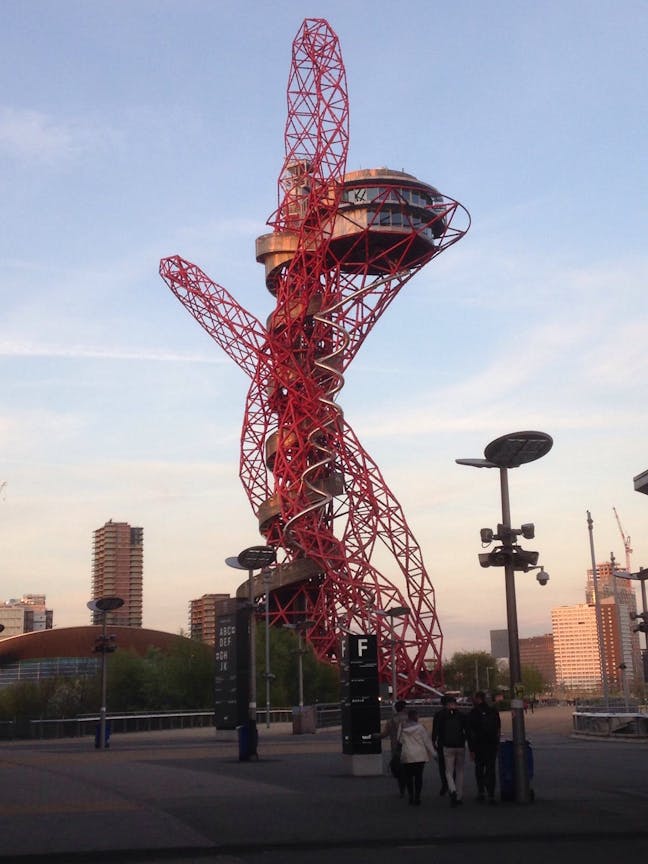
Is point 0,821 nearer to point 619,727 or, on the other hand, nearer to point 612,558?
point 619,727

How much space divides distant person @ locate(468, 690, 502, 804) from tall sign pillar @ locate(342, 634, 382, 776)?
534 cm

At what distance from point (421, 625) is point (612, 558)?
12806mm

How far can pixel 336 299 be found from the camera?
69.4 meters

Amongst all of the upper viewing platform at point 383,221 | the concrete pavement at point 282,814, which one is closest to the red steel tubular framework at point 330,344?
the upper viewing platform at point 383,221

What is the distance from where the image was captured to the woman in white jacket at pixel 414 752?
1772 cm

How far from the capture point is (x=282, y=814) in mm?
16172

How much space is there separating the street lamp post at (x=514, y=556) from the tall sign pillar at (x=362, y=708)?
19.3ft

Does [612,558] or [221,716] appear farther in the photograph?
[612,558]

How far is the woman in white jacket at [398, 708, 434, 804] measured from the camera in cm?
1772

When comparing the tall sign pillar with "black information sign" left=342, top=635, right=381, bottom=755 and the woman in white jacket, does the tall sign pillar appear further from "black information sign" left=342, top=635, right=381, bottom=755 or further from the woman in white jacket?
the woman in white jacket

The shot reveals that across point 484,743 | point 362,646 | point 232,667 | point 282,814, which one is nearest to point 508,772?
point 484,743

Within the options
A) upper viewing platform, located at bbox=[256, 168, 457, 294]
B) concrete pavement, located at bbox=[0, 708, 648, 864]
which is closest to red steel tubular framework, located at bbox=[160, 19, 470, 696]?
upper viewing platform, located at bbox=[256, 168, 457, 294]

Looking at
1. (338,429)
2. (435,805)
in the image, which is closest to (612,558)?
(338,429)

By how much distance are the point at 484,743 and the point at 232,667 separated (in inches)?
977
